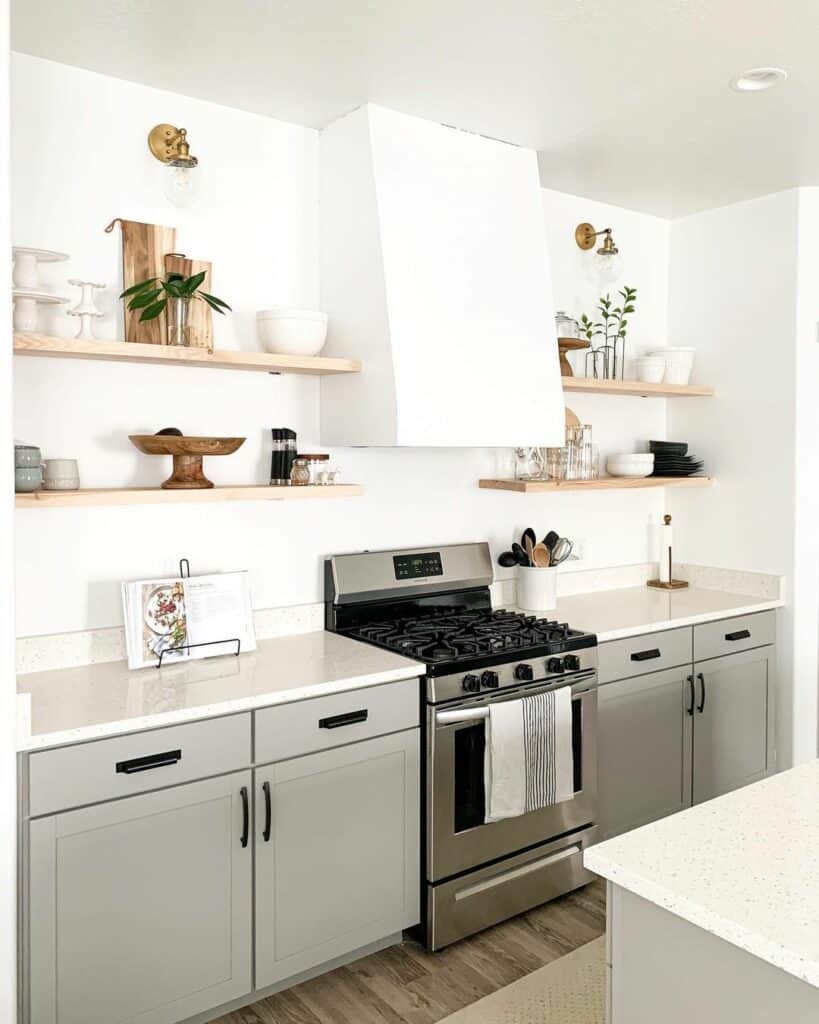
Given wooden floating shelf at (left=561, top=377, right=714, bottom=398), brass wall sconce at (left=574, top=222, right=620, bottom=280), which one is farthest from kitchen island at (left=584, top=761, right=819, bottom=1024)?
brass wall sconce at (left=574, top=222, right=620, bottom=280)

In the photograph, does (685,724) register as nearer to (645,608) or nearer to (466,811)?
(645,608)

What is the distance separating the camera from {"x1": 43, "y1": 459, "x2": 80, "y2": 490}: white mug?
250 cm

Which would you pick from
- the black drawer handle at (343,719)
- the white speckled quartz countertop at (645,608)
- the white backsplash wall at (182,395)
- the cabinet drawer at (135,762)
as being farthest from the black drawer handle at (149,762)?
the white speckled quartz countertop at (645,608)

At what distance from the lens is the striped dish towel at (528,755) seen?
9.09ft

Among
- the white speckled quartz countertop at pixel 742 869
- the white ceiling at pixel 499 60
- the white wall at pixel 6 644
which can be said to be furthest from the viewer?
the white ceiling at pixel 499 60

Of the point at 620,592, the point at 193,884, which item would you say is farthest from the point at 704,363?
the point at 193,884

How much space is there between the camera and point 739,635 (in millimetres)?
3674

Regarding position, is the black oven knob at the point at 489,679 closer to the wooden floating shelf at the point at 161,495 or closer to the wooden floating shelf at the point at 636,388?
the wooden floating shelf at the point at 161,495

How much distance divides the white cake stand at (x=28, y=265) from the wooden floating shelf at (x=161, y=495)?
57 cm

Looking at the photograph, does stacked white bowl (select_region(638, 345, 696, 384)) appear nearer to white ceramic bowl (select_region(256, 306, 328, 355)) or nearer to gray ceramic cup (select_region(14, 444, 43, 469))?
white ceramic bowl (select_region(256, 306, 328, 355))

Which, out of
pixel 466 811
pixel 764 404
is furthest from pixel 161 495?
pixel 764 404

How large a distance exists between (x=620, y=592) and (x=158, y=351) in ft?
7.76

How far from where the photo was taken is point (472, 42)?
7.93 ft

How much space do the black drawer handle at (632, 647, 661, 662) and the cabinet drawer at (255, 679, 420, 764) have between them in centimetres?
100
